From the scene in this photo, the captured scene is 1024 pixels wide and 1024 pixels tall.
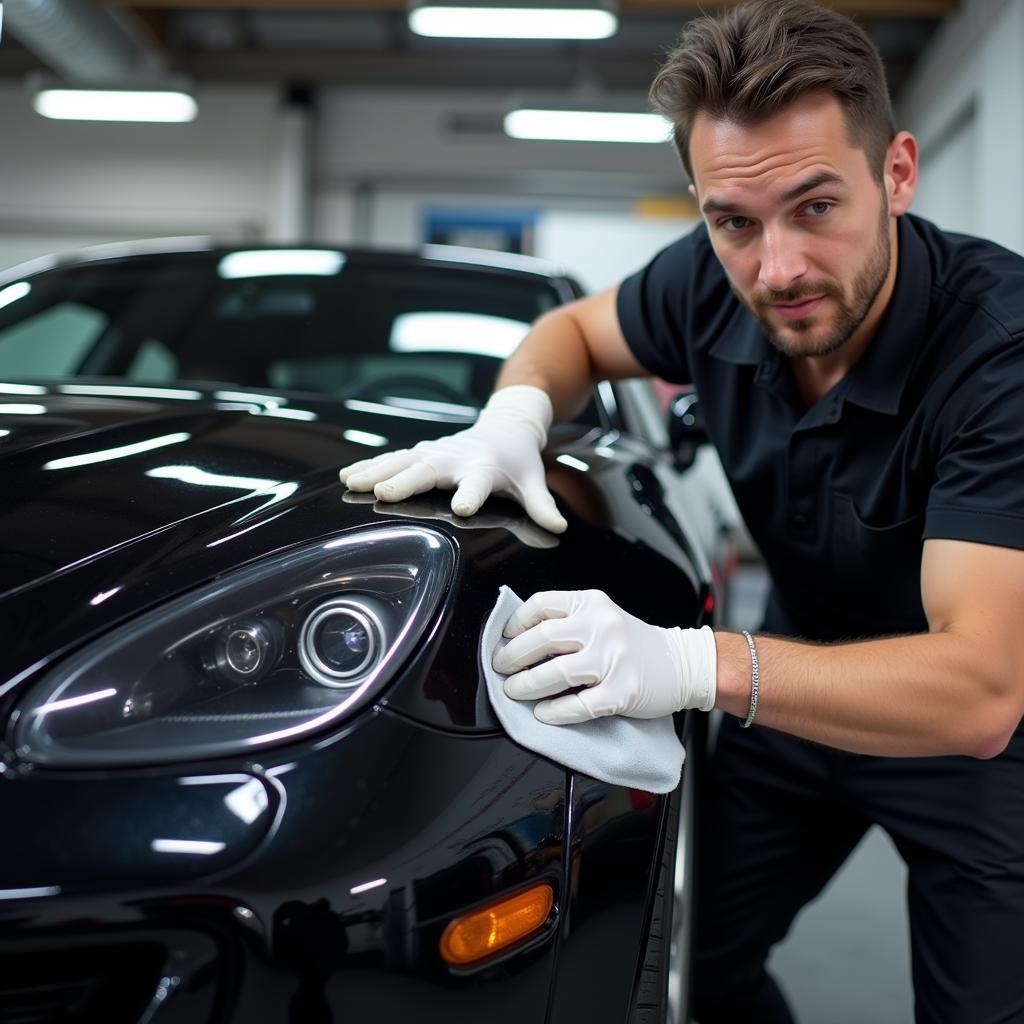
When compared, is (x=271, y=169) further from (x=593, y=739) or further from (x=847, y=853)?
(x=593, y=739)

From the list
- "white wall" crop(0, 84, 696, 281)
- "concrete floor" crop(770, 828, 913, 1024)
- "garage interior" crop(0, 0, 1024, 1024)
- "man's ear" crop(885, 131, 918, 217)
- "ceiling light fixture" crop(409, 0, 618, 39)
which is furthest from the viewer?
"white wall" crop(0, 84, 696, 281)

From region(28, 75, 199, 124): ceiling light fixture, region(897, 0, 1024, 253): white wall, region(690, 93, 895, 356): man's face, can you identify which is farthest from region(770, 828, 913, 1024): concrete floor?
region(28, 75, 199, 124): ceiling light fixture

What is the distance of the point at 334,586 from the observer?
0.90 meters

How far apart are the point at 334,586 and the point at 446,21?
5525 mm

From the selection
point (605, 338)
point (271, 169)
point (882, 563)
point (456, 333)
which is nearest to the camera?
point (882, 563)

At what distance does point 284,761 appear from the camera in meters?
0.79

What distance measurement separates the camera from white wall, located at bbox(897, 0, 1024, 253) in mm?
5570

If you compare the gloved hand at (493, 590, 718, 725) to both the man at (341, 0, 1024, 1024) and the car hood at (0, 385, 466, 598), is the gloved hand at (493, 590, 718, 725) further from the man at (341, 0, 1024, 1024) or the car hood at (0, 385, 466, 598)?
the car hood at (0, 385, 466, 598)

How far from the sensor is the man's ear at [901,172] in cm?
142

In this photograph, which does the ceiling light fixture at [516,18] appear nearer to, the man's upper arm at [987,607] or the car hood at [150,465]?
the car hood at [150,465]

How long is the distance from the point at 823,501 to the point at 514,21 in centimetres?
495

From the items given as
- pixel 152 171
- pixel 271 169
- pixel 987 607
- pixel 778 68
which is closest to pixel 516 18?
pixel 271 169

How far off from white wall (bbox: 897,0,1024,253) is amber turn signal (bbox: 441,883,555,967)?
554 cm

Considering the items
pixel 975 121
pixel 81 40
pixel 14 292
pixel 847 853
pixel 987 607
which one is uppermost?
pixel 81 40
